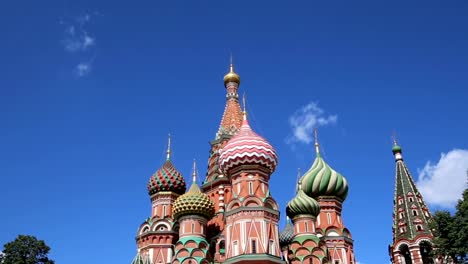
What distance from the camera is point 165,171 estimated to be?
108 feet

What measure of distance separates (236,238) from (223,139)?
10.7 m

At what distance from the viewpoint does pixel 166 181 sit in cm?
3225

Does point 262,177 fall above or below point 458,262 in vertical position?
above

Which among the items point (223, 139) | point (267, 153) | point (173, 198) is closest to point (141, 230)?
point (173, 198)

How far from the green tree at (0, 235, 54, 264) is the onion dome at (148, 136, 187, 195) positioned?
24.7 ft

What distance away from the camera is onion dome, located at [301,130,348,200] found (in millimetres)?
31906

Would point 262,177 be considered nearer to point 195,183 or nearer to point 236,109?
point 195,183

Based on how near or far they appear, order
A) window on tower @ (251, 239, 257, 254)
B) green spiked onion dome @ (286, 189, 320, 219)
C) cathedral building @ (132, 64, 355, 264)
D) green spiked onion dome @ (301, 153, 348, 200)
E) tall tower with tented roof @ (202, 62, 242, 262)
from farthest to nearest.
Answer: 1. green spiked onion dome @ (301, 153, 348, 200)
2. tall tower with tented roof @ (202, 62, 242, 262)
3. green spiked onion dome @ (286, 189, 320, 219)
4. cathedral building @ (132, 64, 355, 264)
5. window on tower @ (251, 239, 257, 254)

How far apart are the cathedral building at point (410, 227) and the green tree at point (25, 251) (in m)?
22.8

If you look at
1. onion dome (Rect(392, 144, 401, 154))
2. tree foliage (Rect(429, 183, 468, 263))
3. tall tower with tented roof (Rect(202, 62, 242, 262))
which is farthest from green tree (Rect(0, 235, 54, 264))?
onion dome (Rect(392, 144, 401, 154))

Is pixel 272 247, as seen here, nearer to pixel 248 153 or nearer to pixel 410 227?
pixel 248 153

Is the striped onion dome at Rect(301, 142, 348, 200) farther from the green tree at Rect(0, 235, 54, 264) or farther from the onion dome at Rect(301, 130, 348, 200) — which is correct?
the green tree at Rect(0, 235, 54, 264)

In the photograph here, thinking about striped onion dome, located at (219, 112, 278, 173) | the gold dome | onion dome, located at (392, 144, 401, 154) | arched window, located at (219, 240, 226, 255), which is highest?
the gold dome

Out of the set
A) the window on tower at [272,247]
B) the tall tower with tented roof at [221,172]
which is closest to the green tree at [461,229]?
the window on tower at [272,247]
